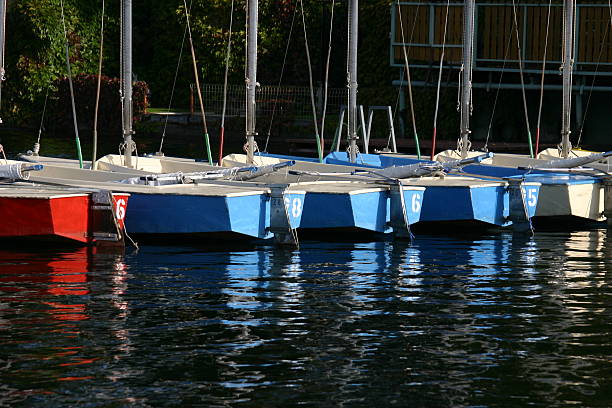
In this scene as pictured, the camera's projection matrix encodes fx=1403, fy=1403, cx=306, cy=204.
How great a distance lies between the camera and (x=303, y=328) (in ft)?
53.4

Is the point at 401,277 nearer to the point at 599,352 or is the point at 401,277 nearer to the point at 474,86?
the point at 599,352

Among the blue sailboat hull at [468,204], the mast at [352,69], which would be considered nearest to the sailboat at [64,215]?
the blue sailboat hull at [468,204]

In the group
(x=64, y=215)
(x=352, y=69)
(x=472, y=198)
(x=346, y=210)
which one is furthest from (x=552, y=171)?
(x=64, y=215)

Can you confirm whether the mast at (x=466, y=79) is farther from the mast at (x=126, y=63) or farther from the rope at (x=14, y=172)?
the rope at (x=14, y=172)

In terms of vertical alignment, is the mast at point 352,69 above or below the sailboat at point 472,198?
above

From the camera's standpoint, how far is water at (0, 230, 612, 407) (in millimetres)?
13461

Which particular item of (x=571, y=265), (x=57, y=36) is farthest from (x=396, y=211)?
(x=57, y=36)

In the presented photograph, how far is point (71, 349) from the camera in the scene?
14.9 meters

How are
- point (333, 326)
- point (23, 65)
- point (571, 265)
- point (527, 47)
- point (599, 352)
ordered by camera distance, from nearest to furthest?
point (599, 352) < point (333, 326) < point (571, 265) < point (527, 47) < point (23, 65)

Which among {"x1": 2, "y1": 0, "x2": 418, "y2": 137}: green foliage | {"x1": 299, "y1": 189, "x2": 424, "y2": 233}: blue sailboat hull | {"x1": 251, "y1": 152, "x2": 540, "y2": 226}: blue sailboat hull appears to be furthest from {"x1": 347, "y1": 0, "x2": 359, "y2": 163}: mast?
{"x1": 2, "y1": 0, "x2": 418, "y2": 137}: green foliage

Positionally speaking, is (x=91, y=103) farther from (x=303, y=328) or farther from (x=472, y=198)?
(x=303, y=328)

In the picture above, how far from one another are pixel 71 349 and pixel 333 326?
10.4ft

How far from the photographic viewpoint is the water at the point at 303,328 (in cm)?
1346

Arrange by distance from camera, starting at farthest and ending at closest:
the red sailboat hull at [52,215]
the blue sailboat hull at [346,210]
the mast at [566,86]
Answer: the mast at [566,86], the blue sailboat hull at [346,210], the red sailboat hull at [52,215]
